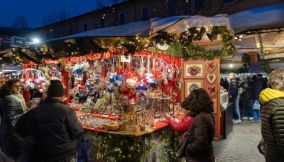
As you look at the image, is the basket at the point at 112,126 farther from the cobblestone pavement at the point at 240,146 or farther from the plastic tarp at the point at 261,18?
the cobblestone pavement at the point at 240,146

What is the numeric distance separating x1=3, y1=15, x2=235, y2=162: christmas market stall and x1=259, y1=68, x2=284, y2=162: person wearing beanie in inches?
72.0

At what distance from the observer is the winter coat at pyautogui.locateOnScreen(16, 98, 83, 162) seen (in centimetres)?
385

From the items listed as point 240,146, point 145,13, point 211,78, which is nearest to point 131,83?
point 211,78

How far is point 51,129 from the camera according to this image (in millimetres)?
3844

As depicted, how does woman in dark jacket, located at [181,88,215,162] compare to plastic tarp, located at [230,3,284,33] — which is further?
plastic tarp, located at [230,3,284,33]

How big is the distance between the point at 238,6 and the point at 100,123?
740 inches

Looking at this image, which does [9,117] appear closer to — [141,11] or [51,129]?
[51,129]

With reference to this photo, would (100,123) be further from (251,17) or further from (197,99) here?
(251,17)

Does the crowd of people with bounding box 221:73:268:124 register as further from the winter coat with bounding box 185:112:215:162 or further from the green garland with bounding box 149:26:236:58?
the winter coat with bounding box 185:112:215:162

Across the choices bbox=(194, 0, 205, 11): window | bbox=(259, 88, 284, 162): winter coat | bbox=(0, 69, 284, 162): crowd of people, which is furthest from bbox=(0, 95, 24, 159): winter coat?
bbox=(194, 0, 205, 11): window

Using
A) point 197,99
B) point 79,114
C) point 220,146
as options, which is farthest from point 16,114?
point 220,146

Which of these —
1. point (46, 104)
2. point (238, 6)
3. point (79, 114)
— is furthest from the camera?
point (238, 6)

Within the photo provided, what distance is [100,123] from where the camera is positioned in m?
5.94

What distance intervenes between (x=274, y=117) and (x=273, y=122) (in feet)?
0.17
